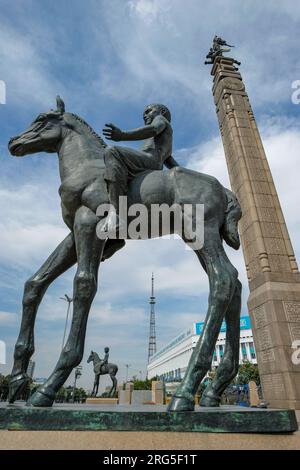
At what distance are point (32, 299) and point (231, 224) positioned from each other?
1.97 m

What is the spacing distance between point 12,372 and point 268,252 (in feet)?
40.7

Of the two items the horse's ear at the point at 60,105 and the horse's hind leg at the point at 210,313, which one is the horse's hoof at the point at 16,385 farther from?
the horse's ear at the point at 60,105

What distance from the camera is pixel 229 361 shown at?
9.30ft

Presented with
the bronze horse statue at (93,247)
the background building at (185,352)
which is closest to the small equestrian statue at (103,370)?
the bronze horse statue at (93,247)

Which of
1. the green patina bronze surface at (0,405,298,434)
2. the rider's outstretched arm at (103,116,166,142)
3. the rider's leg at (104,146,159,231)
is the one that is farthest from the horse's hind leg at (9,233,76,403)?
the rider's outstretched arm at (103,116,166,142)

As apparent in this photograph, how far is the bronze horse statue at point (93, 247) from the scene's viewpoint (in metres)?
2.49

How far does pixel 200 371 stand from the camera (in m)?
2.36

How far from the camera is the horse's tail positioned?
9.82ft

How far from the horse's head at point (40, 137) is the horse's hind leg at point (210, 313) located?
6.52ft

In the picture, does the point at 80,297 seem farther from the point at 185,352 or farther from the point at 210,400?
the point at 185,352

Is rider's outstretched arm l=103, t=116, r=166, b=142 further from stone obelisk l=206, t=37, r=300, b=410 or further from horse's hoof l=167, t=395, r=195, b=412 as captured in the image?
stone obelisk l=206, t=37, r=300, b=410

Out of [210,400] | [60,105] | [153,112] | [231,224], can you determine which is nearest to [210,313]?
[210,400]
